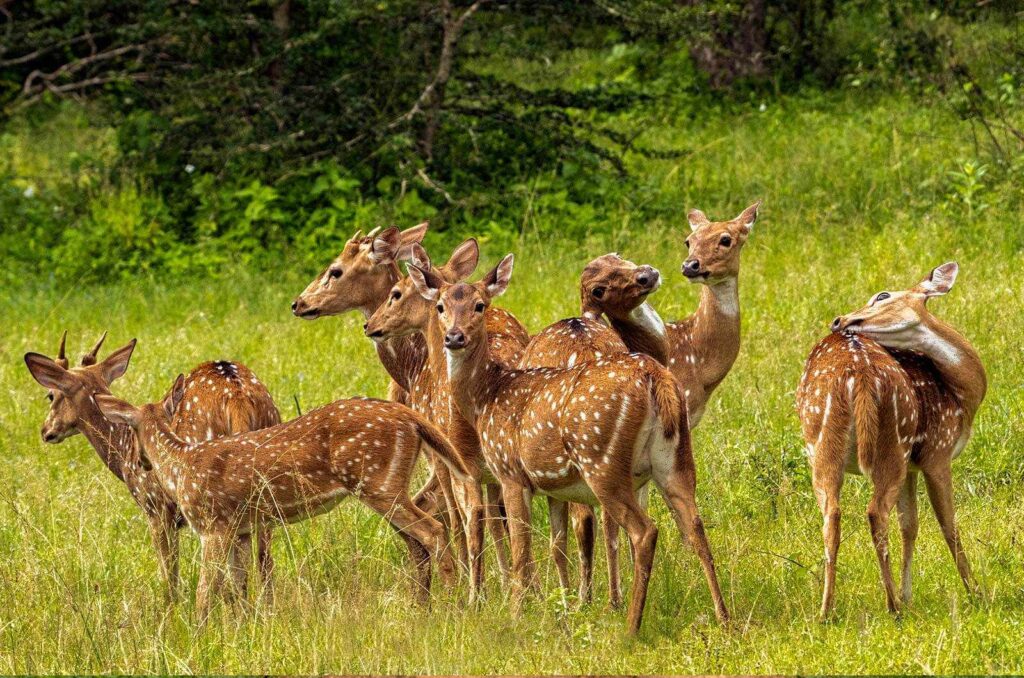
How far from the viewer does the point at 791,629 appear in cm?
575

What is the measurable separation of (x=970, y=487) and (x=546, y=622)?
8.94 ft

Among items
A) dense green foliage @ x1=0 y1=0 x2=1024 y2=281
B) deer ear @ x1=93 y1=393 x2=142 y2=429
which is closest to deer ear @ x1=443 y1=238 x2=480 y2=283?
deer ear @ x1=93 y1=393 x2=142 y2=429

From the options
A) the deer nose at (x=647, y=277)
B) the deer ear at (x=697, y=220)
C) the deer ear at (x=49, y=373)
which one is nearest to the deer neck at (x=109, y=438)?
the deer ear at (x=49, y=373)

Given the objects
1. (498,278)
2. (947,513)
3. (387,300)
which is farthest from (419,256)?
(947,513)

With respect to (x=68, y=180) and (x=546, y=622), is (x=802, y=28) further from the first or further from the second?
(x=546, y=622)

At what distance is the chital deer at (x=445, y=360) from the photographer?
22.8 ft

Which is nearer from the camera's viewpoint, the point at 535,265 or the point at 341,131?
the point at 535,265

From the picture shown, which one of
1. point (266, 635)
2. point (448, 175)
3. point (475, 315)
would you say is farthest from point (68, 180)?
point (266, 635)

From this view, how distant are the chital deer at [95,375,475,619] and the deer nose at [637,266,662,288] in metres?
1.22

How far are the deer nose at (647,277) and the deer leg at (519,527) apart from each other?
47.1 inches

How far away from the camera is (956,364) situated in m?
6.54

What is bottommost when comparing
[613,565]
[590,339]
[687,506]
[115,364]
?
[613,565]

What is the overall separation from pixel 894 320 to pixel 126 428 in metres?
3.66

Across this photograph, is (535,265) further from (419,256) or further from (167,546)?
(167,546)
